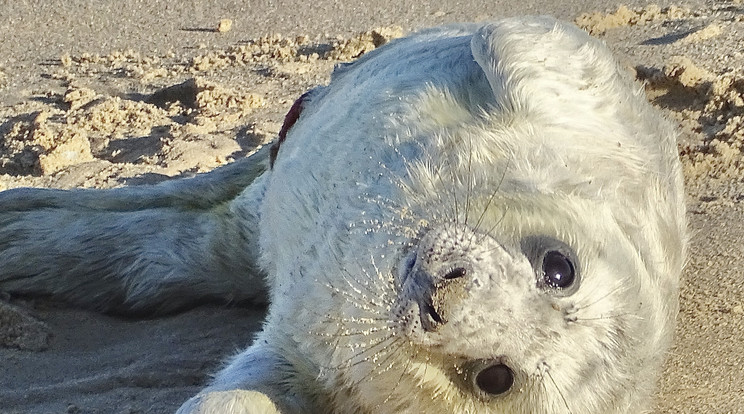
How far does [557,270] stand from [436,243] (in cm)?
30

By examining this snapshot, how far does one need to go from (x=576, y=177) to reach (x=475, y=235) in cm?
52

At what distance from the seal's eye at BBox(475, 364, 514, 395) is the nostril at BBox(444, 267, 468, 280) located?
229 mm

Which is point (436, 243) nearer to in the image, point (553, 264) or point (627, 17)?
point (553, 264)

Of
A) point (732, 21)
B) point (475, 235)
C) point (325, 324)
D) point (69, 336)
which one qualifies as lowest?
point (732, 21)

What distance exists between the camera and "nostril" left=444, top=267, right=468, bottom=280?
200 centimetres

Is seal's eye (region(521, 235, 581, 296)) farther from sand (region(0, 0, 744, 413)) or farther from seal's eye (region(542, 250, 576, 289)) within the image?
sand (region(0, 0, 744, 413))

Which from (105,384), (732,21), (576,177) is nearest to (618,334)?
(576,177)

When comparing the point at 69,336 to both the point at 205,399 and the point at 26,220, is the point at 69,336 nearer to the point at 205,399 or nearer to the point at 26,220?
the point at 26,220

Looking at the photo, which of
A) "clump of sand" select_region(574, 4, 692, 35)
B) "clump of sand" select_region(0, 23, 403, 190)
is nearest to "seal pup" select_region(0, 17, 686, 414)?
"clump of sand" select_region(0, 23, 403, 190)

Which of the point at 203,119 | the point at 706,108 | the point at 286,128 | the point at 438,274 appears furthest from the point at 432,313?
the point at 203,119

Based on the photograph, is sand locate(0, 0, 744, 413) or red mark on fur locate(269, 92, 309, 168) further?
red mark on fur locate(269, 92, 309, 168)

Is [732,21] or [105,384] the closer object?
[105,384]

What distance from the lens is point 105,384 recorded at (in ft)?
9.29

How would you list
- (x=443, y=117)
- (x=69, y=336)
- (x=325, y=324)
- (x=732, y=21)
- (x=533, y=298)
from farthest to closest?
(x=732, y=21) → (x=69, y=336) → (x=443, y=117) → (x=325, y=324) → (x=533, y=298)
